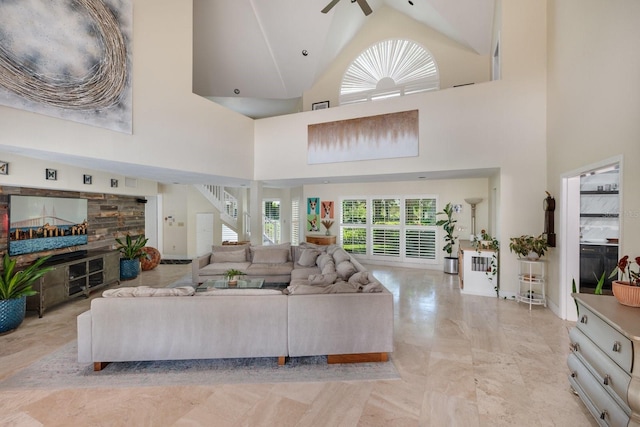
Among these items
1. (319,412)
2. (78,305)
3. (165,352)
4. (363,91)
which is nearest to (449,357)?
(319,412)

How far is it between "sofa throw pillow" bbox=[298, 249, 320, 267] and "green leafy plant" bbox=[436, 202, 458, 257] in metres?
3.35

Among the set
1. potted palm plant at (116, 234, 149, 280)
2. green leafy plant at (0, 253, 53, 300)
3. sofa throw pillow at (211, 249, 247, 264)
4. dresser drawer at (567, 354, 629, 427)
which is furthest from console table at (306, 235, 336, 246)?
dresser drawer at (567, 354, 629, 427)

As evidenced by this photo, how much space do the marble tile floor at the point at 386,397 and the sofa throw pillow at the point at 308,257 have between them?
2571mm

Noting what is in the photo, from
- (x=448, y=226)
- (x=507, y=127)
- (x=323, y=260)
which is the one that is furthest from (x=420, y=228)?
(x=323, y=260)

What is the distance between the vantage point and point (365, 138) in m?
5.91

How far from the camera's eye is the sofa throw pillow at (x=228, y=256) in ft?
19.4

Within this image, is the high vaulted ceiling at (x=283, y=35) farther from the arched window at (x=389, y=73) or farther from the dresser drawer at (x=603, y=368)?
the dresser drawer at (x=603, y=368)

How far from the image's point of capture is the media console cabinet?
4.25 metres

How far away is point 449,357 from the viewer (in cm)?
301

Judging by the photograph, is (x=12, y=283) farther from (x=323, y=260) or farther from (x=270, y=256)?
(x=323, y=260)

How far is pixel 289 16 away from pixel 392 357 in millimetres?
6821

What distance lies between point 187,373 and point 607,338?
3.44m

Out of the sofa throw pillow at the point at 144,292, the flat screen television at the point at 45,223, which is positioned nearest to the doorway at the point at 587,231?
the sofa throw pillow at the point at 144,292

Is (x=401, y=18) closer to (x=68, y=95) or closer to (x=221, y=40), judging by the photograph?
(x=221, y=40)
